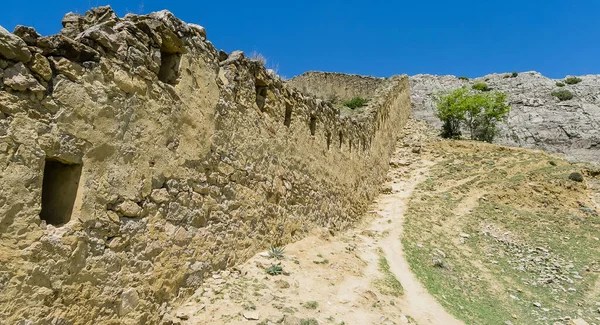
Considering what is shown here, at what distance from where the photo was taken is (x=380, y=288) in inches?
325

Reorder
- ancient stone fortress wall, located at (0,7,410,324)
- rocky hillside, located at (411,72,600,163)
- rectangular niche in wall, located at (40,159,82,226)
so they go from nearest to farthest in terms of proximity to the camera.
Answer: ancient stone fortress wall, located at (0,7,410,324) → rectangular niche in wall, located at (40,159,82,226) → rocky hillside, located at (411,72,600,163)

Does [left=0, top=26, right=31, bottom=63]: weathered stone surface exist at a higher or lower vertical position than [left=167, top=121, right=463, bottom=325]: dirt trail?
higher

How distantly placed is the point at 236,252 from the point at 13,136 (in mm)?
4143

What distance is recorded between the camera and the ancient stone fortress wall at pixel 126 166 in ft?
12.6

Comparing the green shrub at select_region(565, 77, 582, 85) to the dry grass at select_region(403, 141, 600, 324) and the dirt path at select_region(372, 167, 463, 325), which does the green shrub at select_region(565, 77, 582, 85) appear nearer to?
the dry grass at select_region(403, 141, 600, 324)

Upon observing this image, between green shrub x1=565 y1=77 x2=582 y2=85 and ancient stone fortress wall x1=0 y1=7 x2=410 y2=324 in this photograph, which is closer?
ancient stone fortress wall x1=0 y1=7 x2=410 y2=324

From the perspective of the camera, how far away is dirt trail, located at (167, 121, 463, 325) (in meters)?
5.82

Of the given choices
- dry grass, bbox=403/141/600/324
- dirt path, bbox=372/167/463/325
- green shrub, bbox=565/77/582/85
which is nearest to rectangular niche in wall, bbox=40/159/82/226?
dirt path, bbox=372/167/463/325

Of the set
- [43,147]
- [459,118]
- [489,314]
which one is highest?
[459,118]

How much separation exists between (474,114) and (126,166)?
27.2m

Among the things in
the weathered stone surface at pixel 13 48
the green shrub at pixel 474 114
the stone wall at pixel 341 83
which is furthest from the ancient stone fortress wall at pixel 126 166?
the green shrub at pixel 474 114

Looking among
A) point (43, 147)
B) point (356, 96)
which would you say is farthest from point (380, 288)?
point (356, 96)

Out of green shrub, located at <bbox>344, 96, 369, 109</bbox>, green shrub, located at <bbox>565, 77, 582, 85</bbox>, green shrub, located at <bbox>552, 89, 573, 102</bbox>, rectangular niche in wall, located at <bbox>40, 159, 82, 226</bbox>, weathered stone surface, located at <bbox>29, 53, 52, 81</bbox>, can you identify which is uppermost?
green shrub, located at <bbox>565, 77, 582, 85</bbox>

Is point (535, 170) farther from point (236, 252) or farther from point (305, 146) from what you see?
point (236, 252)
